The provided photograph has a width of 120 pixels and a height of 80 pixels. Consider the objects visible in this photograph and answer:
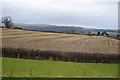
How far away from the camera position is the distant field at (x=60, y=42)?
8164 millimetres

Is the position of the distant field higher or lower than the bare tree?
lower

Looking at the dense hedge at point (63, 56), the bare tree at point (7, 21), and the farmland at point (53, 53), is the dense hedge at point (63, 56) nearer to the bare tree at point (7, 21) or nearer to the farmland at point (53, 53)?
the farmland at point (53, 53)

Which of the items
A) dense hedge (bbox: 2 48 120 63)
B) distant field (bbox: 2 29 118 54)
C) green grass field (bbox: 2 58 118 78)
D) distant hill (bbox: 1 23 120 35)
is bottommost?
green grass field (bbox: 2 58 118 78)

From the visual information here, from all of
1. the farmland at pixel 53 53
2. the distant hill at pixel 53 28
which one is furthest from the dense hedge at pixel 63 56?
the distant hill at pixel 53 28

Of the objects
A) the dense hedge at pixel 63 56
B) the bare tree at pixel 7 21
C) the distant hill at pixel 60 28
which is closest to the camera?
the bare tree at pixel 7 21

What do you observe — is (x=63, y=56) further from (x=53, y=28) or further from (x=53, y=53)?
(x=53, y=28)

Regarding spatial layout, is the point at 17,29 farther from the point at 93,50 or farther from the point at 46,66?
the point at 93,50

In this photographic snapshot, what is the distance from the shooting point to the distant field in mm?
8164

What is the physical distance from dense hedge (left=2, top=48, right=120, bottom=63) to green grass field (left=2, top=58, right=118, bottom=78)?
0.08 m

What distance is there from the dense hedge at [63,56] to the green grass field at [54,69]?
0.27ft

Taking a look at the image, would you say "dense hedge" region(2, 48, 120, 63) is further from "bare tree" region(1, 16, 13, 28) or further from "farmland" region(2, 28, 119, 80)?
"bare tree" region(1, 16, 13, 28)

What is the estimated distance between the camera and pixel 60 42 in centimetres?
832

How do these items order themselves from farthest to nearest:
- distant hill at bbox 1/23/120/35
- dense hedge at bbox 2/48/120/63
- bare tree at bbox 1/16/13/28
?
dense hedge at bbox 2/48/120/63 → distant hill at bbox 1/23/120/35 → bare tree at bbox 1/16/13/28

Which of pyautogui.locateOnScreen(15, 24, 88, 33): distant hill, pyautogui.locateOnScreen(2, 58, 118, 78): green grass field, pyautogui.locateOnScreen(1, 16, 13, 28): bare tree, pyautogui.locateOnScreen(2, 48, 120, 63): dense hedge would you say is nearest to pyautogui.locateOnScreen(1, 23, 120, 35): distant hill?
pyautogui.locateOnScreen(15, 24, 88, 33): distant hill
